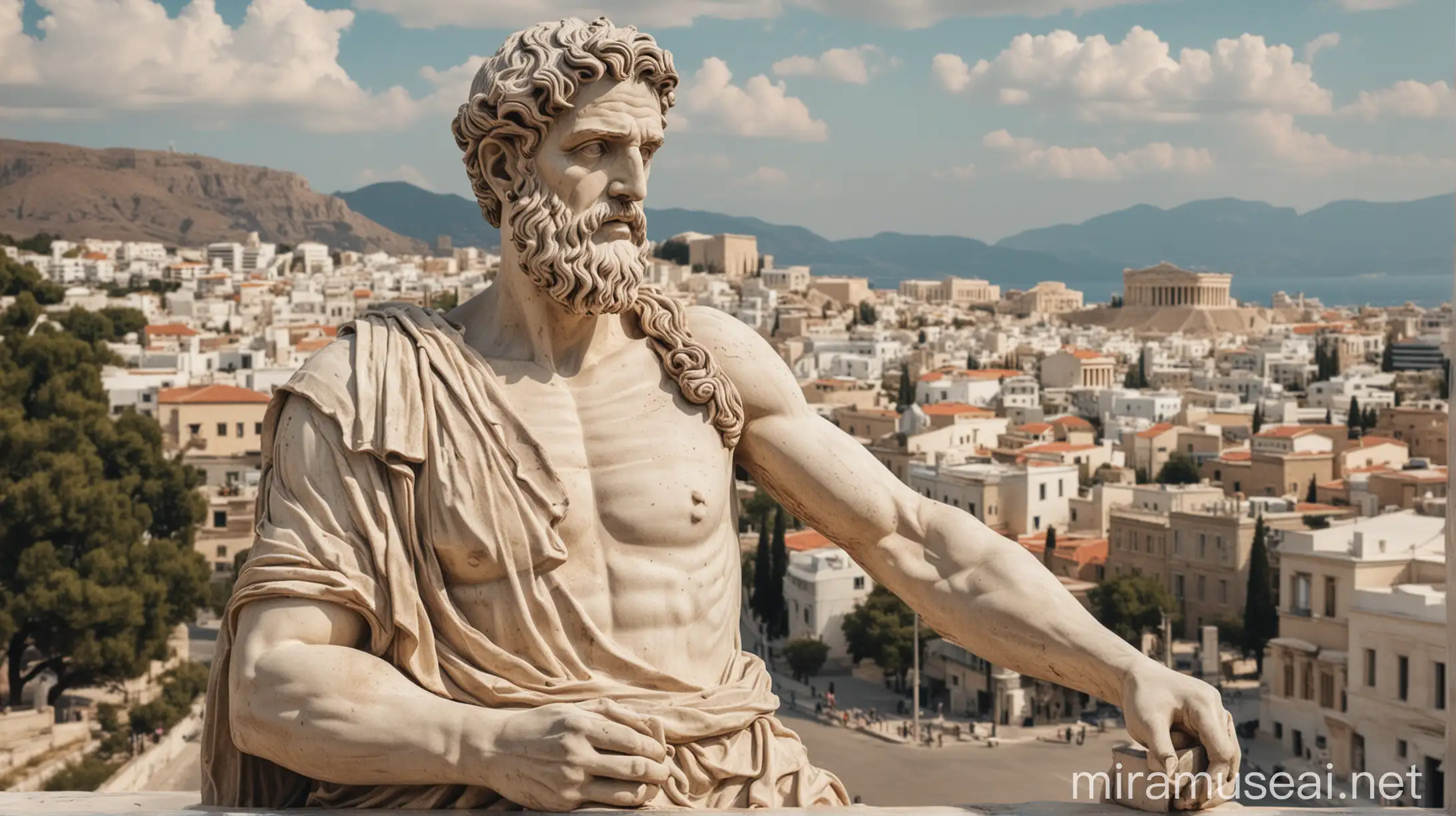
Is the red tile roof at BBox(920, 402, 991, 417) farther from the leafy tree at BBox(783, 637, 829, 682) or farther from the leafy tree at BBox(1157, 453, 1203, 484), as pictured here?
the leafy tree at BBox(783, 637, 829, 682)

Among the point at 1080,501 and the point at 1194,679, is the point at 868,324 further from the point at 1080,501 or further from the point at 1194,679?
the point at 1194,679

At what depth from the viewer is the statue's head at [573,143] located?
2316 millimetres

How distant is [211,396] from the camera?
143 ft

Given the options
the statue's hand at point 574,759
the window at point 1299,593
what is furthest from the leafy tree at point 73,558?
the statue's hand at point 574,759

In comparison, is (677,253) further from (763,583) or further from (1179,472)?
(763,583)

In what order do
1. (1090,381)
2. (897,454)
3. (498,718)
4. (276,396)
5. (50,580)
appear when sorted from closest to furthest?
(498,718), (276,396), (50,580), (897,454), (1090,381)

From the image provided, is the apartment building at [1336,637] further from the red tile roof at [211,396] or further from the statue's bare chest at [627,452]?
the statue's bare chest at [627,452]

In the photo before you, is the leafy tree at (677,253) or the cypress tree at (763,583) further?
the leafy tree at (677,253)

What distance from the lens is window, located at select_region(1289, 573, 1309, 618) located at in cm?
3098

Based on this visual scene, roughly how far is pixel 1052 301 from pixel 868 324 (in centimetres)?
3014

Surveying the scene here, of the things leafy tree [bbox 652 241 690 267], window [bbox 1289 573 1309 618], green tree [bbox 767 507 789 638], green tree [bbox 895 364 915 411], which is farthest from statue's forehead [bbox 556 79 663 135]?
leafy tree [bbox 652 241 690 267]

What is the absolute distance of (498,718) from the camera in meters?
2.14

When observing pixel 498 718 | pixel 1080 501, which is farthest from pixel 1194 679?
pixel 1080 501

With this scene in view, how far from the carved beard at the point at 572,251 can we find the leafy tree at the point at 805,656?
113 feet
